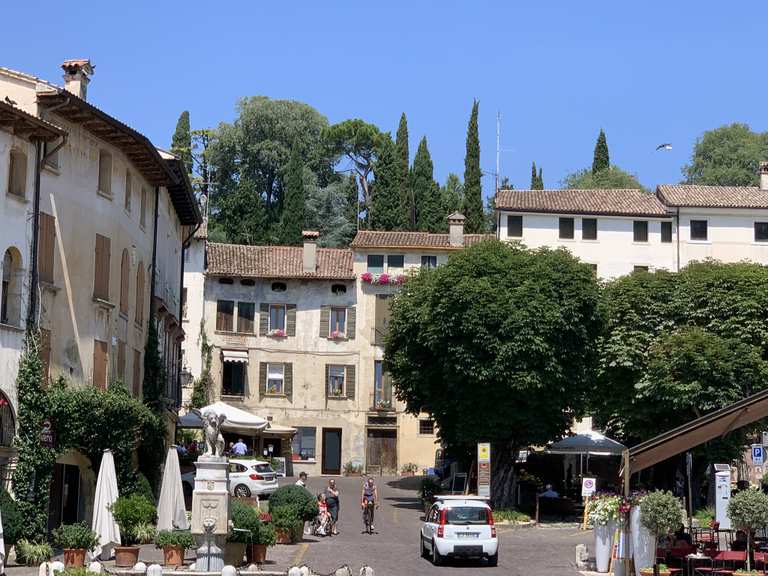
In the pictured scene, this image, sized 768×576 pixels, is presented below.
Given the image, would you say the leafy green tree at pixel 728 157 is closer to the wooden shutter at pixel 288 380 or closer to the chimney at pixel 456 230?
the chimney at pixel 456 230

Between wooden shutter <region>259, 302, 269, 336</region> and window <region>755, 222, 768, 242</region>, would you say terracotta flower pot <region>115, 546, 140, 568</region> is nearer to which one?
wooden shutter <region>259, 302, 269, 336</region>

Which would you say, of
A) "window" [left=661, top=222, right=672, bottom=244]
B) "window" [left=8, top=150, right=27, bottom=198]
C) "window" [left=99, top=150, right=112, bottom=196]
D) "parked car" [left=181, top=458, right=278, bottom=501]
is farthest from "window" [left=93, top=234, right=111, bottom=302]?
"window" [left=661, top=222, right=672, bottom=244]

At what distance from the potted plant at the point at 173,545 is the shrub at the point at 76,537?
5.00 feet

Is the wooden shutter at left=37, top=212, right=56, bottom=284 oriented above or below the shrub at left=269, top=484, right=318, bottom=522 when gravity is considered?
above

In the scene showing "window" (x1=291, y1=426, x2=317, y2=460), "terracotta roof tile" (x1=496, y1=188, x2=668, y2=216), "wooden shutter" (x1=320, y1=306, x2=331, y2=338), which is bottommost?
"window" (x1=291, y1=426, x2=317, y2=460)

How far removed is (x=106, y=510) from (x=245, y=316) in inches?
1549

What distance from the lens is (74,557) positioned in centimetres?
2817

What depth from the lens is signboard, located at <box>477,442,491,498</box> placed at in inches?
1650

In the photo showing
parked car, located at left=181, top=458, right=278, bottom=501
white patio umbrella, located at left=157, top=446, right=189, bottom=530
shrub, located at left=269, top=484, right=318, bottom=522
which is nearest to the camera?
white patio umbrella, located at left=157, top=446, right=189, bottom=530

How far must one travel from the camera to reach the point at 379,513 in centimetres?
4797

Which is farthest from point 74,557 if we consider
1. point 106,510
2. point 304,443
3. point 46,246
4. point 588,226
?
point 588,226

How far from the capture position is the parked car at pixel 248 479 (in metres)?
45.0

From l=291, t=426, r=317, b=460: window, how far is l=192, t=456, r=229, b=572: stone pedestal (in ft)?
135

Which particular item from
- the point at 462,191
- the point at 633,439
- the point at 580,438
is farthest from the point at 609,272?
the point at 462,191
